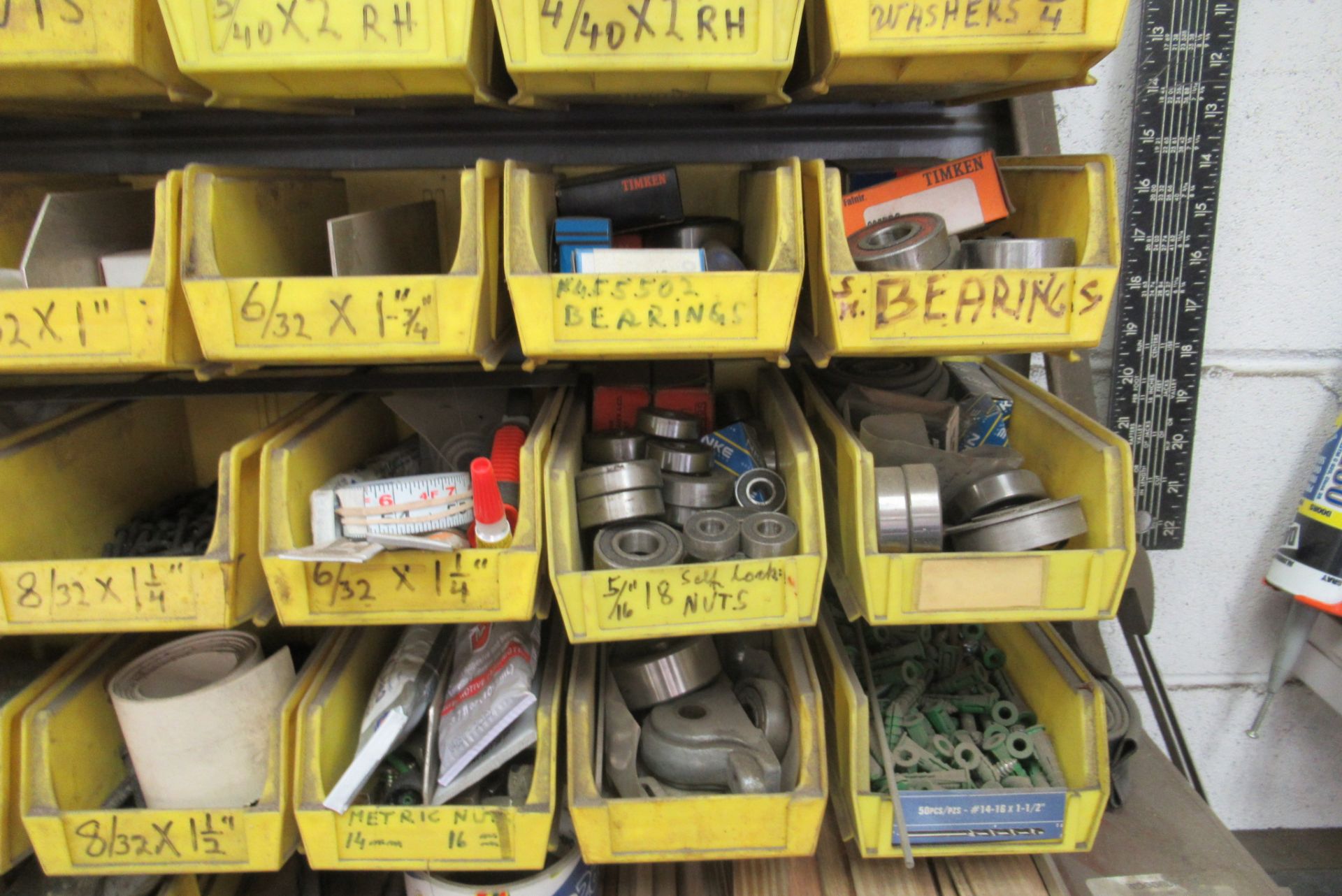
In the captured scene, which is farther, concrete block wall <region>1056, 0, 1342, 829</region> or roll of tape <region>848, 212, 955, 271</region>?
concrete block wall <region>1056, 0, 1342, 829</region>

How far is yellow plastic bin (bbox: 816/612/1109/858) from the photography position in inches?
37.6

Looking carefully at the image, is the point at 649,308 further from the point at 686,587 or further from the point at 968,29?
the point at 968,29

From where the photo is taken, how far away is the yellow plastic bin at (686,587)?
85 cm

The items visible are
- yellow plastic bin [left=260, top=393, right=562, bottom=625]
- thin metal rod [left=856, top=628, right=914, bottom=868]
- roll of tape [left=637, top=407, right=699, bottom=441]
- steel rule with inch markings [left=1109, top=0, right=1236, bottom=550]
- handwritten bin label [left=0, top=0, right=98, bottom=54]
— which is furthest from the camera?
steel rule with inch markings [left=1109, top=0, right=1236, bottom=550]

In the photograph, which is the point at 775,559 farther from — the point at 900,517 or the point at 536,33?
the point at 536,33

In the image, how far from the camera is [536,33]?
0.77 m

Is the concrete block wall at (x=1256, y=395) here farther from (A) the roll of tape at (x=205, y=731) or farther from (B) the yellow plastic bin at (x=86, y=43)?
(A) the roll of tape at (x=205, y=731)

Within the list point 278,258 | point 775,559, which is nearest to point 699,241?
point 775,559

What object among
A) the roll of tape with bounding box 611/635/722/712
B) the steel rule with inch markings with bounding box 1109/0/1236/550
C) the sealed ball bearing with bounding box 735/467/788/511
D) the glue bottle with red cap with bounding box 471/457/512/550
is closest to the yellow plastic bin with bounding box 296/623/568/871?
the roll of tape with bounding box 611/635/722/712

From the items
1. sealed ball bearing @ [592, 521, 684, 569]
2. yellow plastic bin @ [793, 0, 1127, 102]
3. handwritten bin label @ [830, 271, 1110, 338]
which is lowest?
sealed ball bearing @ [592, 521, 684, 569]

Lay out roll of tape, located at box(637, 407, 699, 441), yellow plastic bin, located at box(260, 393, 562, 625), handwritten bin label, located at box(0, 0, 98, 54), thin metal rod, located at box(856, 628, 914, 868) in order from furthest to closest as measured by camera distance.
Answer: roll of tape, located at box(637, 407, 699, 441) → thin metal rod, located at box(856, 628, 914, 868) → yellow plastic bin, located at box(260, 393, 562, 625) → handwritten bin label, located at box(0, 0, 98, 54)

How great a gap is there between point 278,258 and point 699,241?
57cm

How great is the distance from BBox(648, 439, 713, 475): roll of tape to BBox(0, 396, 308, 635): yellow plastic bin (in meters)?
0.50

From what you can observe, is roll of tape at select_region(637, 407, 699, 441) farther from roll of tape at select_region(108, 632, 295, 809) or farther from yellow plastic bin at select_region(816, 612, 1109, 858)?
roll of tape at select_region(108, 632, 295, 809)
